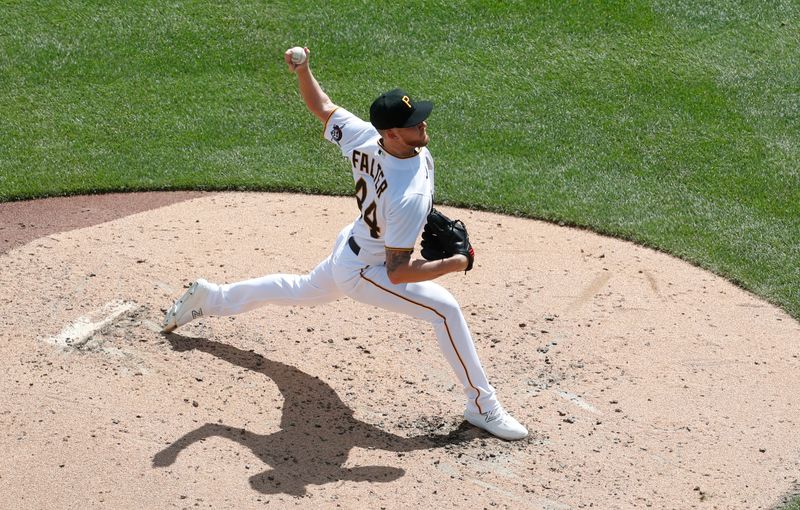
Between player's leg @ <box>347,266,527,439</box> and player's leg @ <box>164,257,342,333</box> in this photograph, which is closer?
player's leg @ <box>347,266,527,439</box>

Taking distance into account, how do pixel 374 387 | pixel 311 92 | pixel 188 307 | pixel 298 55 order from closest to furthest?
pixel 298 55
pixel 311 92
pixel 374 387
pixel 188 307

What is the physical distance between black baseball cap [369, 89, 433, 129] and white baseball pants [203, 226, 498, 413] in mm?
796

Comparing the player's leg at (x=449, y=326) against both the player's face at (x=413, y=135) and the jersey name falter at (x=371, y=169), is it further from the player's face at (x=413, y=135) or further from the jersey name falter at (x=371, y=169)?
the player's face at (x=413, y=135)

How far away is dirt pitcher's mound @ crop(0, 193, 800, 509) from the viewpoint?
16.9 feet

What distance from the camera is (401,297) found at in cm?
541

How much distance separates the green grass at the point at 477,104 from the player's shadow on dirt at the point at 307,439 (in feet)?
10.2

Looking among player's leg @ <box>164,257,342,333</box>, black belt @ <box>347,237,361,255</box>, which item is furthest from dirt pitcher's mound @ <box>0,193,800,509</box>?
black belt @ <box>347,237,361,255</box>

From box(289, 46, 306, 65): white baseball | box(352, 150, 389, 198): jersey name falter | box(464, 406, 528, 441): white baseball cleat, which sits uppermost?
box(289, 46, 306, 65): white baseball

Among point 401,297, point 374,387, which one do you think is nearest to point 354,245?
point 401,297

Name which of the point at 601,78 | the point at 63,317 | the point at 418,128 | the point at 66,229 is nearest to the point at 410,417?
the point at 418,128

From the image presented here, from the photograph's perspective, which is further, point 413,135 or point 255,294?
point 255,294

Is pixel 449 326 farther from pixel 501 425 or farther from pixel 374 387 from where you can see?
pixel 374 387

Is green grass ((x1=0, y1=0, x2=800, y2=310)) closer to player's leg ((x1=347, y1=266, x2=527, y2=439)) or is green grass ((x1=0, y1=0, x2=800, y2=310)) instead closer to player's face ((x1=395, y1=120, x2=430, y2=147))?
player's leg ((x1=347, y1=266, x2=527, y2=439))

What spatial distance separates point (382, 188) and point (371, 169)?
0.60ft
